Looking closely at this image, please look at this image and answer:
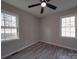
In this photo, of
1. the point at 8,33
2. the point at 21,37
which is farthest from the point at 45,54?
the point at 8,33

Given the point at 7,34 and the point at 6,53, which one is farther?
the point at 7,34

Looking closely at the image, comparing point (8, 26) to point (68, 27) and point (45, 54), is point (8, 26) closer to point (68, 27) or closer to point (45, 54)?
point (45, 54)

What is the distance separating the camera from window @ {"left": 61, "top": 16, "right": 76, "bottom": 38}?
4579 mm

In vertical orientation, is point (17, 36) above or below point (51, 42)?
above

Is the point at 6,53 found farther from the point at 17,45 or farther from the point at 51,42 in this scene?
the point at 51,42

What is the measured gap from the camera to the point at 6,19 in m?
3.62

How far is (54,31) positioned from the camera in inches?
223

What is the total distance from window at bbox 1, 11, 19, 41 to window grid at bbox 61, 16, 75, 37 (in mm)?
3088

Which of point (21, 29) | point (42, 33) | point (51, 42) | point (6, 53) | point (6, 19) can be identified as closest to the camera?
point (6, 53)

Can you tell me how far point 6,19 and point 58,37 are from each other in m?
3.62

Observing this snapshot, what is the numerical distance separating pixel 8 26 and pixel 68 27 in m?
3.66

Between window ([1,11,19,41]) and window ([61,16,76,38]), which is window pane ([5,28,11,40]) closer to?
window ([1,11,19,41])

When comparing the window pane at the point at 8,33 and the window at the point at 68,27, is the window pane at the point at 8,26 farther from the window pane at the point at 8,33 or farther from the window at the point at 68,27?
the window at the point at 68,27

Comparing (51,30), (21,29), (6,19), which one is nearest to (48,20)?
(51,30)
